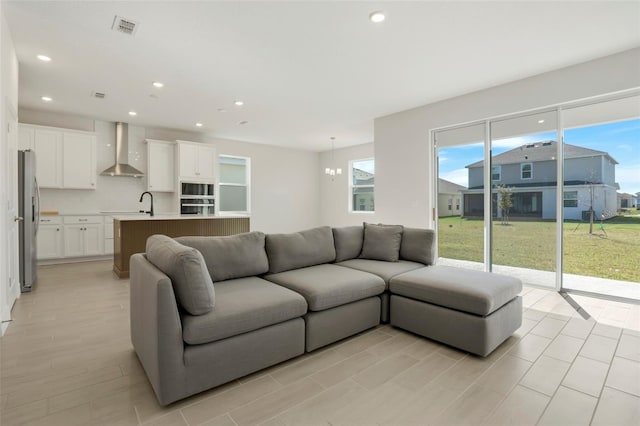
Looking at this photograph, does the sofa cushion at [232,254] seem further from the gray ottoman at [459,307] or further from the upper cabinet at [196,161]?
the upper cabinet at [196,161]

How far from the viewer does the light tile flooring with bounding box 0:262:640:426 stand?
1656mm

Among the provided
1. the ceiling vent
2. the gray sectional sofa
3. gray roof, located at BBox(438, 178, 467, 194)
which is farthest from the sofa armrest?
gray roof, located at BBox(438, 178, 467, 194)

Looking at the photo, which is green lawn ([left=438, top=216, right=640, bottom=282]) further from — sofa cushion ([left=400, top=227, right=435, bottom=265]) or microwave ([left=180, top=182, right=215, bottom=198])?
microwave ([left=180, top=182, right=215, bottom=198])

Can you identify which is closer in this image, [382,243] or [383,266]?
[383,266]

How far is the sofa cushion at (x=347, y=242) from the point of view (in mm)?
3490

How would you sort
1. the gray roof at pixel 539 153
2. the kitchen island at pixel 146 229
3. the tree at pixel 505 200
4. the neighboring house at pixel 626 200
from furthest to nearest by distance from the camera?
the kitchen island at pixel 146 229 < the tree at pixel 505 200 < the gray roof at pixel 539 153 < the neighboring house at pixel 626 200

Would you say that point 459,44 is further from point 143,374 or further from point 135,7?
point 143,374

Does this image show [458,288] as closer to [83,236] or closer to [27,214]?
[27,214]

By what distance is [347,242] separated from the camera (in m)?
3.57

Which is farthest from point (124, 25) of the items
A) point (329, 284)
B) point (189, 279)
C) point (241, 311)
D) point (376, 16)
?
point (329, 284)

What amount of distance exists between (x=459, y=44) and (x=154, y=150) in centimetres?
599

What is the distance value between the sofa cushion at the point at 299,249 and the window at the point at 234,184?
16.8 feet

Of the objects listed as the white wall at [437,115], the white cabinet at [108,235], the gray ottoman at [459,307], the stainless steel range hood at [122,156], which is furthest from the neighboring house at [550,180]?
the white cabinet at [108,235]

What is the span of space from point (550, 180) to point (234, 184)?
6696mm
